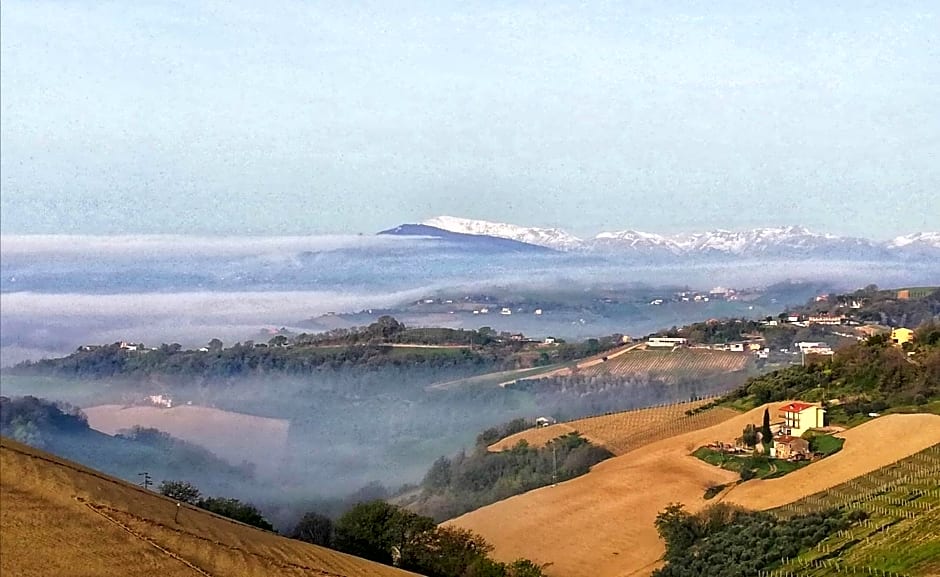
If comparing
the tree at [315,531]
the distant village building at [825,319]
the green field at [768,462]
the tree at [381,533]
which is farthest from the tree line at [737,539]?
the distant village building at [825,319]

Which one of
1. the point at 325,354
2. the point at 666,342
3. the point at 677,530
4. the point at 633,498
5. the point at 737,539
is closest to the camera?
the point at 737,539

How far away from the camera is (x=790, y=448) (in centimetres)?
2162

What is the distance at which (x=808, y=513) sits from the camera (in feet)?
54.6

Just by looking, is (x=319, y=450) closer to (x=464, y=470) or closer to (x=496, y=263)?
(x=464, y=470)

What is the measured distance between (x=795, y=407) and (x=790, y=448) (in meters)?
2.56

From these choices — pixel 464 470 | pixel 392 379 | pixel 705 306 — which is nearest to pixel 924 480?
pixel 464 470

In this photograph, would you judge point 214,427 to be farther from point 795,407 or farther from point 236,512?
point 236,512

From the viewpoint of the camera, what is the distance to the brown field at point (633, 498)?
1856 cm

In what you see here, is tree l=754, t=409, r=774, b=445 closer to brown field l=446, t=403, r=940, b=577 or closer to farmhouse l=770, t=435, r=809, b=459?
farmhouse l=770, t=435, r=809, b=459

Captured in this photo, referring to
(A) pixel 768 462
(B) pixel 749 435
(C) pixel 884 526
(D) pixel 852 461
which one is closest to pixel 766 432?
(B) pixel 749 435

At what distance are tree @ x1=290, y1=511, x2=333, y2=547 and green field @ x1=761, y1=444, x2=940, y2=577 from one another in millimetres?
6855

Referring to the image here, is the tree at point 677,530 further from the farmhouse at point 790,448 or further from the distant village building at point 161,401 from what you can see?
the distant village building at point 161,401

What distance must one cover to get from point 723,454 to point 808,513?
20.5 feet

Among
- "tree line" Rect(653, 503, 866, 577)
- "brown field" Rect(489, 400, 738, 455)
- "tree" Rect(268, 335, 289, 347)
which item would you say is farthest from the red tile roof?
"tree" Rect(268, 335, 289, 347)
